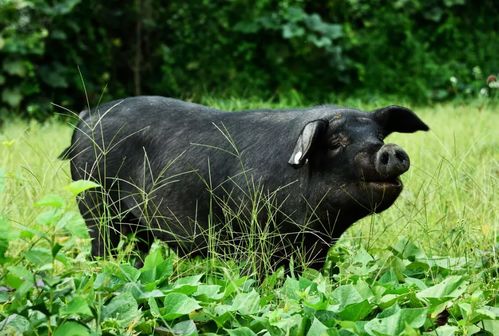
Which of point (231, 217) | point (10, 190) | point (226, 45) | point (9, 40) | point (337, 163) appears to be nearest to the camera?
point (337, 163)

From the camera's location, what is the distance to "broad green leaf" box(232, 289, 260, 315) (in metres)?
3.15

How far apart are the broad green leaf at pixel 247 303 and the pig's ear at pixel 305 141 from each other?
51 centimetres

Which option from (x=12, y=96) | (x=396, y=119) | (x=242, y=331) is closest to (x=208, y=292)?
(x=242, y=331)

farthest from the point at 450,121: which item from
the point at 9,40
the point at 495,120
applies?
the point at 9,40

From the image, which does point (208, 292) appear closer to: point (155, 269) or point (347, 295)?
point (155, 269)

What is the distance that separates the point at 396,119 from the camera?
3795 mm

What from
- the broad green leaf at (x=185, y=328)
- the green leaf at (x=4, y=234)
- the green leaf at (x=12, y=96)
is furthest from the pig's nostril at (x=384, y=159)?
the green leaf at (x=12, y=96)

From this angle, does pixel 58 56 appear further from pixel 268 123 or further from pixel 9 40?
pixel 268 123

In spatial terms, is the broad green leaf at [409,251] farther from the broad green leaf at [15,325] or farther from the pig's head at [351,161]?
the broad green leaf at [15,325]

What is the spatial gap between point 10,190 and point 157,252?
158cm

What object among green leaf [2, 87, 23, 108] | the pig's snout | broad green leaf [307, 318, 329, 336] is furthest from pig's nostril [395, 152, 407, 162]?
green leaf [2, 87, 23, 108]

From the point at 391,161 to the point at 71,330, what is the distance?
1276mm

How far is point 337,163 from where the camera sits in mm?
3518

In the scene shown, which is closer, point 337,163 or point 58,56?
point 337,163
